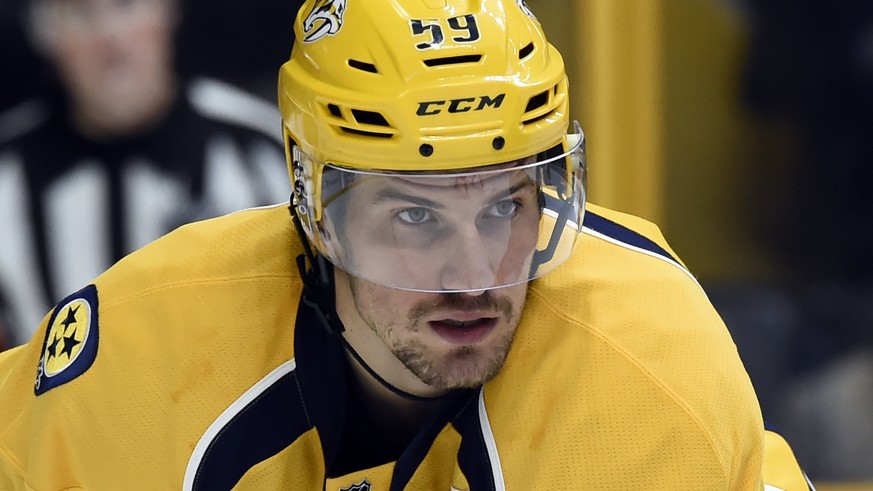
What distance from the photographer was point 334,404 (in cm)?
154

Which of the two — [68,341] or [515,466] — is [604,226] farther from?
[68,341]

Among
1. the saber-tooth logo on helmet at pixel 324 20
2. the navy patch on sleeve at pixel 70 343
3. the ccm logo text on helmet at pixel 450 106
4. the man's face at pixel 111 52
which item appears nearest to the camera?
the ccm logo text on helmet at pixel 450 106

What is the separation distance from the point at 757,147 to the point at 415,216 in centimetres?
117

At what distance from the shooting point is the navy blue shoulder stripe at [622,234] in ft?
5.24

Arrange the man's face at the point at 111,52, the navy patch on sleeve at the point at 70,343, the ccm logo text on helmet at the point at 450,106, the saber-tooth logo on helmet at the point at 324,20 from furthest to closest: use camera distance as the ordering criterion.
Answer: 1. the man's face at the point at 111,52
2. the navy patch on sleeve at the point at 70,343
3. the saber-tooth logo on helmet at the point at 324,20
4. the ccm logo text on helmet at the point at 450,106

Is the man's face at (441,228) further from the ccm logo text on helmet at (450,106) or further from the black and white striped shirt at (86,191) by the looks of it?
the black and white striped shirt at (86,191)

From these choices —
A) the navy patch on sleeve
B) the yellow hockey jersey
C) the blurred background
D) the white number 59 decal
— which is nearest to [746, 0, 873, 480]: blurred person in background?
the blurred background

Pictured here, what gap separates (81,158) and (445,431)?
111cm

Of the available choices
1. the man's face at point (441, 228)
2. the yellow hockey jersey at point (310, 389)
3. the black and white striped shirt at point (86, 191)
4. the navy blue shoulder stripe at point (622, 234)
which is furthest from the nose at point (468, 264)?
the black and white striped shirt at point (86, 191)

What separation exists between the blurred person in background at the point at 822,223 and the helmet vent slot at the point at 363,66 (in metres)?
1.17

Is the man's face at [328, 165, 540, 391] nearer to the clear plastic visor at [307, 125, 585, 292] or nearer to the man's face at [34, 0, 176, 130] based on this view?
the clear plastic visor at [307, 125, 585, 292]

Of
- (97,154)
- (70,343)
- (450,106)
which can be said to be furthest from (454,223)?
(97,154)

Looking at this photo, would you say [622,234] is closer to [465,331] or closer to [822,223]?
[465,331]

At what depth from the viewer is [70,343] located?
160cm
